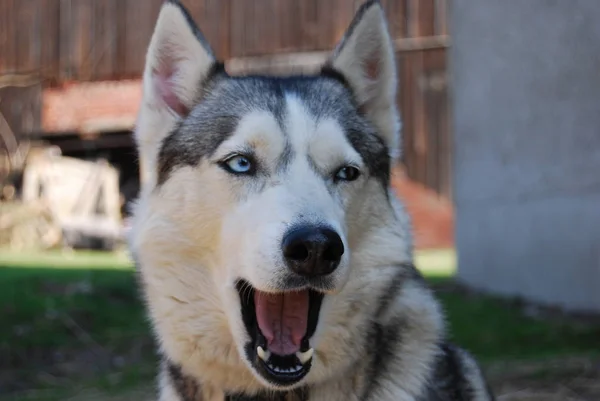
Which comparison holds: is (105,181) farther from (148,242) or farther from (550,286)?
(148,242)

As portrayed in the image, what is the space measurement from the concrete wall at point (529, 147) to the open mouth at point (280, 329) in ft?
18.3

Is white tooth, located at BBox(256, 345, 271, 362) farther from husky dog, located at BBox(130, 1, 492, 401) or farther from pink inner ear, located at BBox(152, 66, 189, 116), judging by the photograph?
pink inner ear, located at BBox(152, 66, 189, 116)

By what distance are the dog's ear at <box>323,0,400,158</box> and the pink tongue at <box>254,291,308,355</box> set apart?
840 millimetres

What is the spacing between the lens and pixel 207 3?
14039 mm

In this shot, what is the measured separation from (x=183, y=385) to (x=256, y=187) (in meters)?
0.78

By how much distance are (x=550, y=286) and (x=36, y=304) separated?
5014 mm

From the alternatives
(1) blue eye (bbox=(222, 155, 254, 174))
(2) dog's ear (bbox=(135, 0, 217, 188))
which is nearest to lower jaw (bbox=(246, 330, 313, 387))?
(1) blue eye (bbox=(222, 155, 254, 174))

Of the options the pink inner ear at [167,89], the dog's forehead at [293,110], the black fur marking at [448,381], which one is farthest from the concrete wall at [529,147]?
the pink inner ear at [167,89]

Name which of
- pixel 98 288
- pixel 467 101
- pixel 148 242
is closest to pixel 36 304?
pixel 98 288

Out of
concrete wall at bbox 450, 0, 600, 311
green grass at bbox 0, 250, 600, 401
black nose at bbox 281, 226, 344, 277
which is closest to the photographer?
black nose at bbox 281, 226, 344, 277

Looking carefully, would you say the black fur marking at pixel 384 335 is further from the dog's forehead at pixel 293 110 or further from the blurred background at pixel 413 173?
the blurred background at pixel 413 173

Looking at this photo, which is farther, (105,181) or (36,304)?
(105,181)

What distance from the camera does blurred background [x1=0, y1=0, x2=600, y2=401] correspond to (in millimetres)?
6305

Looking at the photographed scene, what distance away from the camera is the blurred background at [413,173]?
6.30 metres
